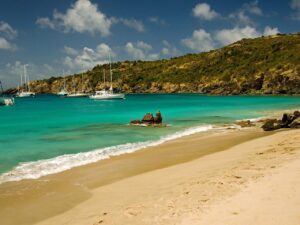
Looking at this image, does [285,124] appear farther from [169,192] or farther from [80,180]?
[169,192]

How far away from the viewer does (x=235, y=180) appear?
10656 millimetres

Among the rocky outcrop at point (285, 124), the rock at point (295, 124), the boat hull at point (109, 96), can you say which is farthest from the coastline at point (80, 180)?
the boat hull at point (109, 96)

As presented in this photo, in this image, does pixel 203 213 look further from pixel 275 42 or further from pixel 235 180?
pixel 275 42

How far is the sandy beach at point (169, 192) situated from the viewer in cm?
803

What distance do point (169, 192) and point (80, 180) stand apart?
4292 mm

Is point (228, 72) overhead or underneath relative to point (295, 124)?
overhead

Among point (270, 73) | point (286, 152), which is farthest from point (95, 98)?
point (286, 152)

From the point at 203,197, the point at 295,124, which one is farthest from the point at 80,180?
the point at 295,124

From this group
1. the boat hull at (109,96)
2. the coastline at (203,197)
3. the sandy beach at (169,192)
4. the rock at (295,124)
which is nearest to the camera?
the coastline at (203,197)

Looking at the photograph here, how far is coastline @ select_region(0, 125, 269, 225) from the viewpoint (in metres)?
9.97

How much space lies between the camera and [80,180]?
13.2m

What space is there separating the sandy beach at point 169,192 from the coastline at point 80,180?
0.03 meters

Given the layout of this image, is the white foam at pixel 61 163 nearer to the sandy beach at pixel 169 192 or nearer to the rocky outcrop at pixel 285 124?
the sandy beach at pixel 169 192

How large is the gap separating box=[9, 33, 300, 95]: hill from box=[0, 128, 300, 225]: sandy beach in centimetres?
10268
